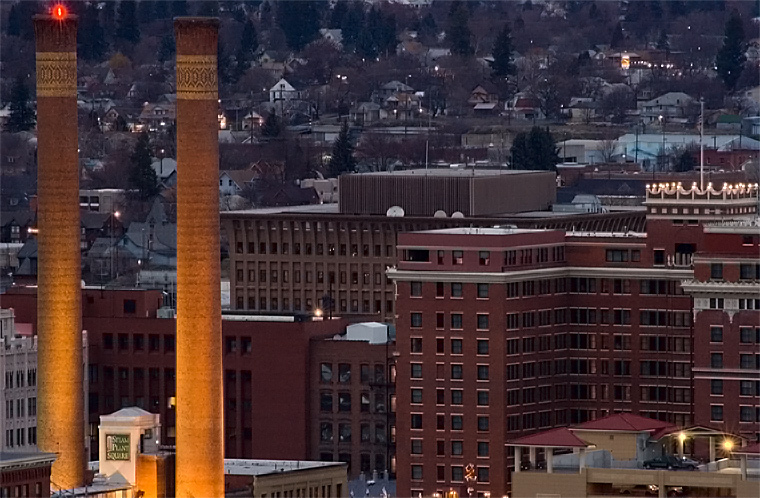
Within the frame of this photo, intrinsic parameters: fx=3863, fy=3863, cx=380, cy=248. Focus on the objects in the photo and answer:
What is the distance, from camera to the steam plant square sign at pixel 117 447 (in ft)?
390

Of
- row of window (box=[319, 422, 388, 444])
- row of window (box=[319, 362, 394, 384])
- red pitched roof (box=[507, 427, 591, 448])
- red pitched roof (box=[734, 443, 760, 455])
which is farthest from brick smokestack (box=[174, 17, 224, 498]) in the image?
row of window (box=[319, 422, 388, 444])

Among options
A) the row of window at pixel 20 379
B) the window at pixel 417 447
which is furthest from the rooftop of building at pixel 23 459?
the row of window at pixel 20 379

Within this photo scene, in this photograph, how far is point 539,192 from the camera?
168 meters

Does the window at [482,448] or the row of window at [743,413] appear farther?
the window at [482,448]

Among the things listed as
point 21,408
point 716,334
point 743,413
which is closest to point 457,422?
point 716,334

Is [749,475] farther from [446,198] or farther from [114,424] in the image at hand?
[446,198]

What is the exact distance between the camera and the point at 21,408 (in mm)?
136500

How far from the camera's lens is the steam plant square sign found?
118812 mm

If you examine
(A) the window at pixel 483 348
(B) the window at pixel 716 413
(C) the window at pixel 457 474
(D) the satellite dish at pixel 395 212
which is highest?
(D) the satellite dish at pixel 395 212

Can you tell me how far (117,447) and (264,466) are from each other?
21.5ft

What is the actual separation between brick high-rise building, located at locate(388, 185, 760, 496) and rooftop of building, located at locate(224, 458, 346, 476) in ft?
14.5

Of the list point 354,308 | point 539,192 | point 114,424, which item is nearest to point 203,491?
point 114,424

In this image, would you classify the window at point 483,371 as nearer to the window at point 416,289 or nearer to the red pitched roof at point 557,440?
the window at point 416,289

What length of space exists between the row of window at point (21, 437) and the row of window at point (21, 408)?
54 cm
